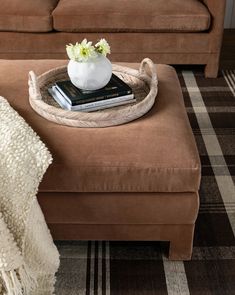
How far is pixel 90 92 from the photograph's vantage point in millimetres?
1612

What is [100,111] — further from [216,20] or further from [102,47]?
[216,20]

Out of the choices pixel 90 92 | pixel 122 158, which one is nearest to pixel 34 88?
pixel 90 92

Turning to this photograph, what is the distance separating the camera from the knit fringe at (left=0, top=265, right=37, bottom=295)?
1282 mm

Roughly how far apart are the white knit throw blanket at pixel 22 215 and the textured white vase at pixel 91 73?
0.93 feet

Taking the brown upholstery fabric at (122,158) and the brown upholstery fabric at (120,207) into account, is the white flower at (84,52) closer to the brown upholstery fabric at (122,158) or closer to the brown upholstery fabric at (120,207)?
the brown upholstery fabric at (122,158)

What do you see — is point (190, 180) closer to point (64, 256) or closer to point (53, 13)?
point (64, 256)

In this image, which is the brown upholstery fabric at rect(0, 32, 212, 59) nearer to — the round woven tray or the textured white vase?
the round woven tray

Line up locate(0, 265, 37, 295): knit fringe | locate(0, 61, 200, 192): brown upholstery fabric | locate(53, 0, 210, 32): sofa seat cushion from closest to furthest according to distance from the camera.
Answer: locate(0, 265, 37, 295): knit fringe
locate(0, 61, 200, 192): brown upholstery fabric
locate(53, 0, 210, 32): sofa seat cushion

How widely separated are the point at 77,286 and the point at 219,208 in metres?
0.66

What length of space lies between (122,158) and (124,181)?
0.07m

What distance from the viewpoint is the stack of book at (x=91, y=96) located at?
158 cm

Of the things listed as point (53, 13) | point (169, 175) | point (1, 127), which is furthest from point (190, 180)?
point (53, 13)

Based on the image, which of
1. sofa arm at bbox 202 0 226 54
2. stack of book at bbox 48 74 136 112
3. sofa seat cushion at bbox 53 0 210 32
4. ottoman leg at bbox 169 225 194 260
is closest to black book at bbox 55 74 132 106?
stack of book at bbox 48 74 136 112

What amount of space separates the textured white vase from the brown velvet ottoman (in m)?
0.18
